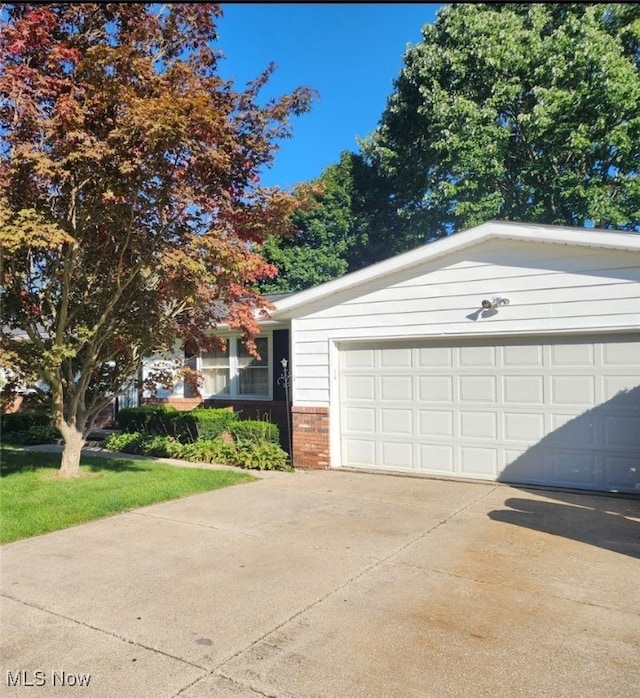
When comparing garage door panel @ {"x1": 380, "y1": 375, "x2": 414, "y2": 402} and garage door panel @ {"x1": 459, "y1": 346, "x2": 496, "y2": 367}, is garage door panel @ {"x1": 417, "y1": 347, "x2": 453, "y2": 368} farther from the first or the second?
garage door panel @ {"x1": 380, "y1": 375, "x2": 414, "y2": 402}

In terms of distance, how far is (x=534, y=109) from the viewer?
56.0 ft

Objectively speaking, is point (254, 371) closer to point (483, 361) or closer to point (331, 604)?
point (483, 361)

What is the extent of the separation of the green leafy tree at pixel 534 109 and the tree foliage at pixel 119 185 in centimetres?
1249

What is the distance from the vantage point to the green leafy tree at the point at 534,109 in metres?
16.7

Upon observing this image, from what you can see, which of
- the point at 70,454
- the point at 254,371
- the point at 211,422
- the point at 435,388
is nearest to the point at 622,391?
the point at 435,388

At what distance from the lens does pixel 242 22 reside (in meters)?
8.19

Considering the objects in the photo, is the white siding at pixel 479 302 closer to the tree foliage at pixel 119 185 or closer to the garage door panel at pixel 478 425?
the garage door panel at pixel 478 425

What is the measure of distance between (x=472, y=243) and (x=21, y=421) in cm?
1267

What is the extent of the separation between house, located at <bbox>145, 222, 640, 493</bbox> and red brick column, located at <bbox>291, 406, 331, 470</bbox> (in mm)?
19

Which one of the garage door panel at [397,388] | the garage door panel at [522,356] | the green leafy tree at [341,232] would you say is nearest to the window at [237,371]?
the garage door panel at [397,388]

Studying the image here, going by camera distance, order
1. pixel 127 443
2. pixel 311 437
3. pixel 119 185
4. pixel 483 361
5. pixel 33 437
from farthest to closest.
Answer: pixel 33 437
pixel 127 443
pixel 311 437
pixel 483 361
pixel 119 185

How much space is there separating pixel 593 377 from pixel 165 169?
612cm

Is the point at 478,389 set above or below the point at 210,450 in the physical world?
above

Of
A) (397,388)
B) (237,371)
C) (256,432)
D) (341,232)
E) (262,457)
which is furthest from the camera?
(341,232)
